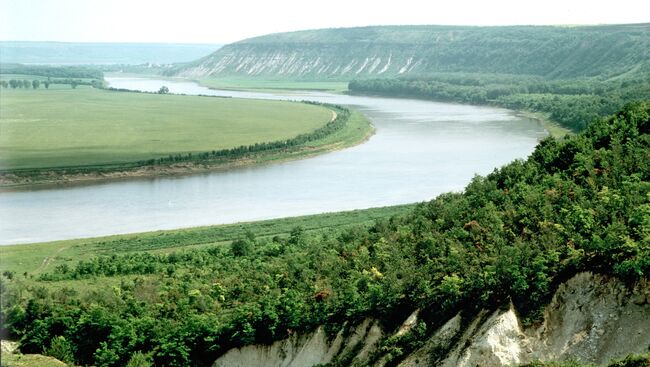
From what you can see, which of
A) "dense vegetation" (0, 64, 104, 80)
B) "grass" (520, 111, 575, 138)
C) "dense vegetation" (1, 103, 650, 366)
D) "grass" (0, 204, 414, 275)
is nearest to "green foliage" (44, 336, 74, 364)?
"dense vegetation" (1, 103, 650, 366)

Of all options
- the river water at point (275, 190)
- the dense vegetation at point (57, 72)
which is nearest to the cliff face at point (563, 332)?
the river water at point (275, 190)

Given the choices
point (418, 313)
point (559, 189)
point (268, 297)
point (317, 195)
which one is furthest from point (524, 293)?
point (317, 195)

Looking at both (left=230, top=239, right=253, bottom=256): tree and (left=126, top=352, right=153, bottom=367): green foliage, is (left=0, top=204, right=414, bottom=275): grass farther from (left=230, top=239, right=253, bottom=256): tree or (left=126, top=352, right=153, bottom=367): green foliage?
(left=126, top=352, right=153, bottom=367): green foliage

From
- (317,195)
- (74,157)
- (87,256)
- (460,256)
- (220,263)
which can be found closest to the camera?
(460,256)

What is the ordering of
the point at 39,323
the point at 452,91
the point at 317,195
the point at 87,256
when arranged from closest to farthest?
the point at 39,323, the point at 87,256, the point at 317,195, the point at 452,91

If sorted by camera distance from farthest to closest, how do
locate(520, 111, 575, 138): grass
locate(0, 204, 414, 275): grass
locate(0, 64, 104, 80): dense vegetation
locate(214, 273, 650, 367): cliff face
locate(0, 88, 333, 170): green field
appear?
locate(0, 64, 104, 80): dense vegetation < locate(520, 111, 575, 138): grass < locate(0, 88, 333, 170): green field < locate(0, 204, 414, 275): grass < locate(214, 273, 650, 367): cliff face

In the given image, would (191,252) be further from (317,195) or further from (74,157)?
(74,157)
